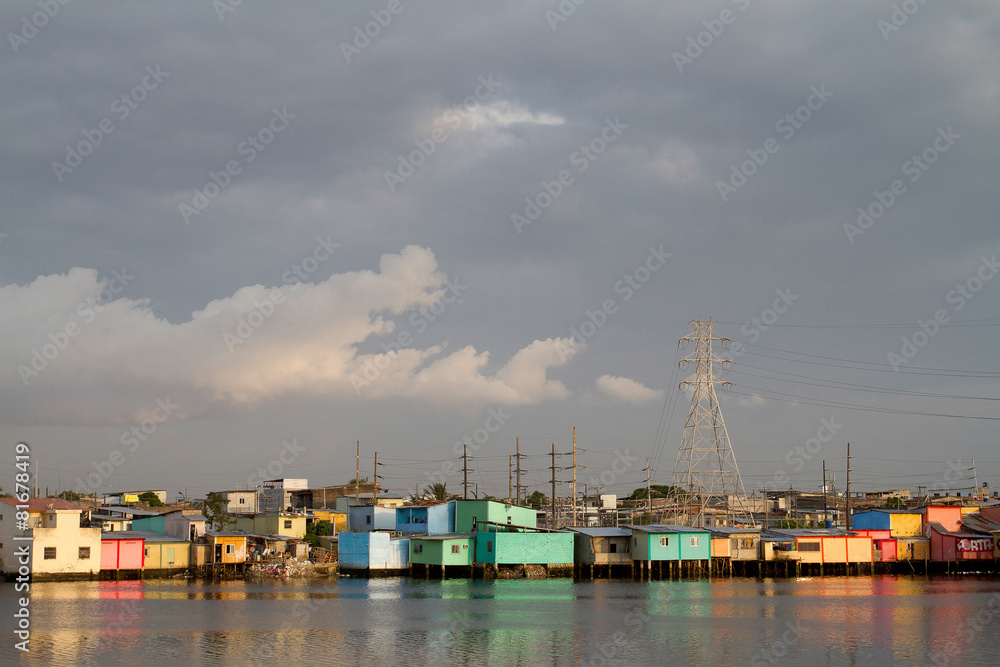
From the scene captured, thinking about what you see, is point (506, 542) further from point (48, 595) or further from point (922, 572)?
point (922, 572)

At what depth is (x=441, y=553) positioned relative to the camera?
229 feet

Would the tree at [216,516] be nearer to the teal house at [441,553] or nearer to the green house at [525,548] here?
the teal house at [441,553]

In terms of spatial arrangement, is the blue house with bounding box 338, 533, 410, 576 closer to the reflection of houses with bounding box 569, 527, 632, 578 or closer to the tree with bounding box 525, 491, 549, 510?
the reflection of houses with bounding box 569, 527, 632, 578

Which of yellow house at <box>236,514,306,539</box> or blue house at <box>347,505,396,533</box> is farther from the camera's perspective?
blue house at <box>347,505,396,533</box>

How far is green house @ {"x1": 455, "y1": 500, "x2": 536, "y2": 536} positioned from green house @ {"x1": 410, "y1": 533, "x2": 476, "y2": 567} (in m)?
7.70

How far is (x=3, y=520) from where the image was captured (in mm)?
60625

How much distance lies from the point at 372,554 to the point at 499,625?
30224mm

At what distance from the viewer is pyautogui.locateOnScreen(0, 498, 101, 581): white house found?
59.7 meters

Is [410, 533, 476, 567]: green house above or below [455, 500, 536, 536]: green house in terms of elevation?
below

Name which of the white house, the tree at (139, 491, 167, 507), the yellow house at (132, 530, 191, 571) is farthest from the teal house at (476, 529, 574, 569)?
the tree at (139, 491, 167, 507)

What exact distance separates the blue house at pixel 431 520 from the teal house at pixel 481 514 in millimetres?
678

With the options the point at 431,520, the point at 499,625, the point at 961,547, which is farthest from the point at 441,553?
the point at 961,547

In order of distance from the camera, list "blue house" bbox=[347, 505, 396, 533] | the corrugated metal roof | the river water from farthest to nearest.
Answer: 1. "blue house" bbox=[347, 505, 396, 533]
2. the corrugated metal roof
3. the river water

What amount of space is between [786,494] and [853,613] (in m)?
89.6
